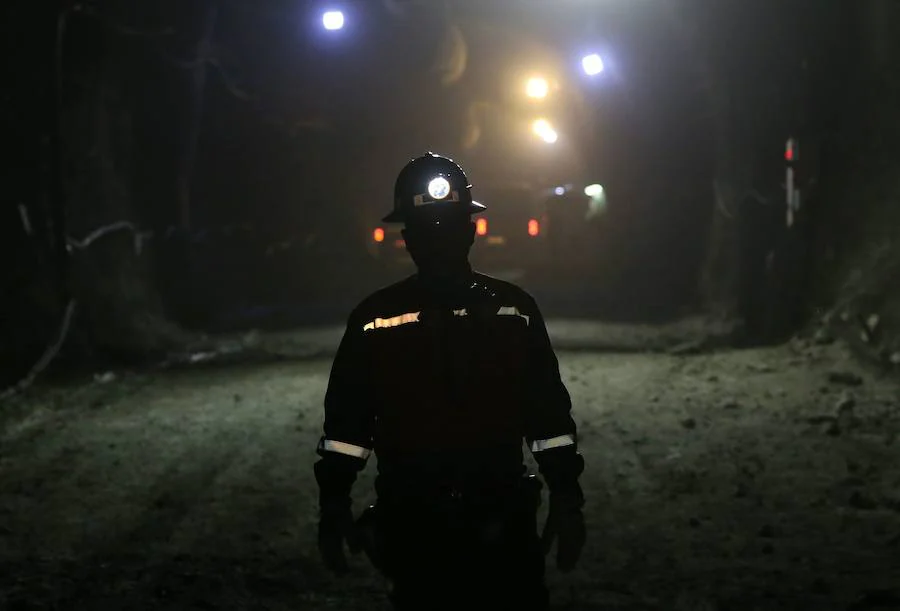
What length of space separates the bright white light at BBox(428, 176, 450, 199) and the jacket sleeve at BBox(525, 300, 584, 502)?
46 centimetres

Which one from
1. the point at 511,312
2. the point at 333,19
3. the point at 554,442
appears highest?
the point at 333,19

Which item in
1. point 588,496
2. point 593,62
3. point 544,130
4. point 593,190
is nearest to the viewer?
point 588,496

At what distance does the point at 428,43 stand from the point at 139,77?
18.1 m

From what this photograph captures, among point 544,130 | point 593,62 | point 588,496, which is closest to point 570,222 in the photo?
point 593,62

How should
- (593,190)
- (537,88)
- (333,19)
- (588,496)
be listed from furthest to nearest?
(537,88), (593,190), (333,19), (588,496)

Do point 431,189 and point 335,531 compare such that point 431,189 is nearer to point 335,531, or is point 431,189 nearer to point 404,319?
point 404,319

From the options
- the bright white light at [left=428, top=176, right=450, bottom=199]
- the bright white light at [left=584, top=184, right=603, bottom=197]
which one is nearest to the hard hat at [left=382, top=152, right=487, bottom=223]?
the bright white light at [left=428, top=176, right=450, bottom=199]

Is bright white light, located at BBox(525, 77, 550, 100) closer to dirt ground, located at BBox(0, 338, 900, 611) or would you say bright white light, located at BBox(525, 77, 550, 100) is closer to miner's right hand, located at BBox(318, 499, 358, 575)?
dirt ground, located at BBox(0, 338, 900, 611)

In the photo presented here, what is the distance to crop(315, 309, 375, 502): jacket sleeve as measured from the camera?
10.7ft

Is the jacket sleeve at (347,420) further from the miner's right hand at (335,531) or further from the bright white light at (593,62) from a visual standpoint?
the bright white light at (593,62)

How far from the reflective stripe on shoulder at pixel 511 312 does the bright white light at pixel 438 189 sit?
0.39m

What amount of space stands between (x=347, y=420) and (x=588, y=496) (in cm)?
400

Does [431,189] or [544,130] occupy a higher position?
[544,130]

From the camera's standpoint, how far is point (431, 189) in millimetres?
3236
